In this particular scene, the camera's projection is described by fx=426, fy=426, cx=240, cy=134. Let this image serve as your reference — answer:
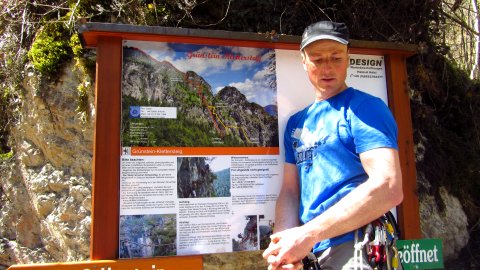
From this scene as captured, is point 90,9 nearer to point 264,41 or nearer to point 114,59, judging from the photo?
point 114,59

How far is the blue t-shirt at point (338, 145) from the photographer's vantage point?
214 centimetres

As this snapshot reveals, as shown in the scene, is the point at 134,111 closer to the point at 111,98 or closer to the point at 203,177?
the point at 111,98

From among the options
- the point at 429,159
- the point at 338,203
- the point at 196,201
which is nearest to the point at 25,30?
the point at 196,201

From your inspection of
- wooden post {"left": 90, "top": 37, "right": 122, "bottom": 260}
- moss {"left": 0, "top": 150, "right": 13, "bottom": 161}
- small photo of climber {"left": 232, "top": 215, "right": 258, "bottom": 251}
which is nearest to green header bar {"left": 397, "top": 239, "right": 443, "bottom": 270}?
small photo of climber {"left": 232, "top": 215, "right": 258, "bottom": 251}

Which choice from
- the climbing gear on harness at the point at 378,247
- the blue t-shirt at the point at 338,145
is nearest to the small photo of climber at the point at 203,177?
the blue t-shirt at the point at 338,145

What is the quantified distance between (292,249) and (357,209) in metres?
0.36

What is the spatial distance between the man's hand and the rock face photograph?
35.5 inches

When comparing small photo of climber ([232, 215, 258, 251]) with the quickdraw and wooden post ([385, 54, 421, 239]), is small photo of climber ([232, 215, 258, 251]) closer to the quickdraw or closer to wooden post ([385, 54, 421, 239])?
the quickdraw

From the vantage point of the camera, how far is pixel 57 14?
3.94 m

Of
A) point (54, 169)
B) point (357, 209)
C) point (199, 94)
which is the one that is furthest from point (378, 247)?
point (54, 169)

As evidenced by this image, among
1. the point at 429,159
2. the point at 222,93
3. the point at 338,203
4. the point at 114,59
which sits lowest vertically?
the point at 338,203

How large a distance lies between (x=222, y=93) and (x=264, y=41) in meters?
0.45

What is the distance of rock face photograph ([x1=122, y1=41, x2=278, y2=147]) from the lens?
2.67 meters

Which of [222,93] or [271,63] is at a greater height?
[271,63]
